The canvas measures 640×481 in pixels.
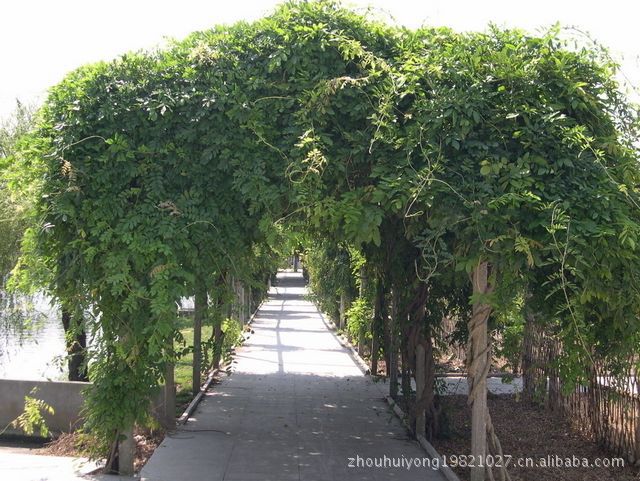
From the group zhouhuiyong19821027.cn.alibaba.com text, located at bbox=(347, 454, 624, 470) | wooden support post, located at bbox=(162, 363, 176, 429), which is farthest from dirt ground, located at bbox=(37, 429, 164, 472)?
zhouhuiyong19821027.cn.alibaba.com text, located at bbox=(347, 454, 624, 470)

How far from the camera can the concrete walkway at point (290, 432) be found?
280 inches

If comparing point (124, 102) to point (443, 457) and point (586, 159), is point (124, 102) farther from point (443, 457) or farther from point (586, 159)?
point (443, 457)

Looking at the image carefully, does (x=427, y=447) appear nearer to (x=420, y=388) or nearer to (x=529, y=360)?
(x=420, y=388)

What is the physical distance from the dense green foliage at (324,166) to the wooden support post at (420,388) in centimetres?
229

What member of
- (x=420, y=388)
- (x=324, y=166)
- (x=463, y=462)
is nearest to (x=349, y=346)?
(x=420, y=388)

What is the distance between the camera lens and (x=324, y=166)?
5879 mm

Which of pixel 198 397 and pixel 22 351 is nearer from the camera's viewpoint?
pixel 198 397

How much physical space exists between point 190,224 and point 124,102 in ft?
4.12

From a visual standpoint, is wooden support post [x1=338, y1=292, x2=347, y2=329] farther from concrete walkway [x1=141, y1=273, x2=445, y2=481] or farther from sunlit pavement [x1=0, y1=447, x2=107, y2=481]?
sunlit pavement [x1=0, y1=447, x2=107, y2=481]

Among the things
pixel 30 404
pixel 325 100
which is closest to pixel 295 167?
pixel 325 100

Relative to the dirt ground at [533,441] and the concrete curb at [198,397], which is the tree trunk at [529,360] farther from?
the concrete curb at [198,397]

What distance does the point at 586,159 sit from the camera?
214 inches

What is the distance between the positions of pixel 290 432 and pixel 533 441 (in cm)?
305

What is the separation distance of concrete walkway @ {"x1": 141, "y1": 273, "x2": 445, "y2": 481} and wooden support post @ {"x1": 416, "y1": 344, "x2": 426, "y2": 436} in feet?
0.70
